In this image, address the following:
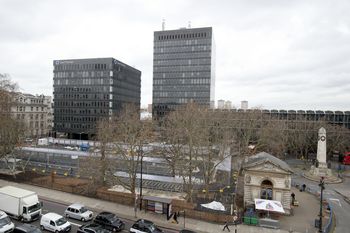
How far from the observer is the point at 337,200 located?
125 ft

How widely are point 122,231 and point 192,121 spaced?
17.2 metres

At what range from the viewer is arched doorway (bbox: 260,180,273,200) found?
108 feet

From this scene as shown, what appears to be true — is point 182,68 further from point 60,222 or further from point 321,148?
point 60,222

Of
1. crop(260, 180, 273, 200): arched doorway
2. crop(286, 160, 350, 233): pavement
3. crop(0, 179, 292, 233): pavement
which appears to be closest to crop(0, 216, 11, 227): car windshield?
crop(0, 179, 292, 233): pavement

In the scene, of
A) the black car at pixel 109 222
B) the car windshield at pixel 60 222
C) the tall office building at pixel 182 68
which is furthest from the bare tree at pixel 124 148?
the tall office building at pixel 182 68

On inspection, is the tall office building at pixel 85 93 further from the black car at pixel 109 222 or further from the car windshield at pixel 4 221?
the black car at pixel 109 222

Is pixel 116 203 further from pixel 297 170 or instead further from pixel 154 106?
pixel 154 106

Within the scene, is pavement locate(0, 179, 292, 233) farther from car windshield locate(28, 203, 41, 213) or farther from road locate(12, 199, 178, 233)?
car windshield locate(28, 203, 41, 213)

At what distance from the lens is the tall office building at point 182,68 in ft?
369

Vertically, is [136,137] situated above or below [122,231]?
above

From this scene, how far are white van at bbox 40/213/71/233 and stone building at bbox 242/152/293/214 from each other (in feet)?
72.1

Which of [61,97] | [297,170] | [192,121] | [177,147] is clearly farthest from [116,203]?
[61,97]

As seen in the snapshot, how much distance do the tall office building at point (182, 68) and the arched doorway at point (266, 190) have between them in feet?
255

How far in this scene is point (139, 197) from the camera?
32125mm
